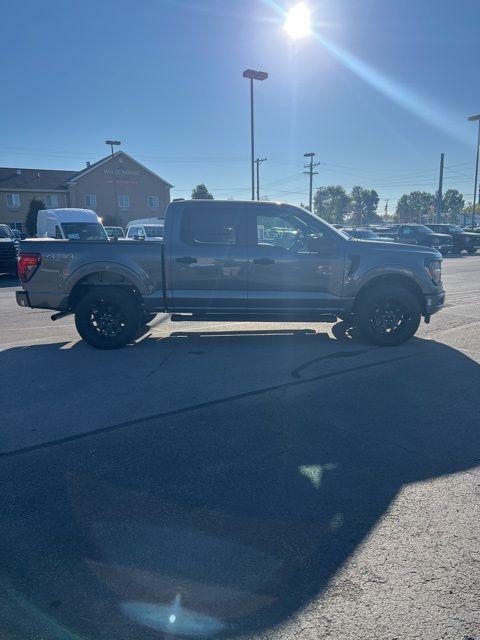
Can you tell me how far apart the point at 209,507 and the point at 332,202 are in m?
120

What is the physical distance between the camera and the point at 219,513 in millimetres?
3068

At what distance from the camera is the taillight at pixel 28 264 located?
23.0ft

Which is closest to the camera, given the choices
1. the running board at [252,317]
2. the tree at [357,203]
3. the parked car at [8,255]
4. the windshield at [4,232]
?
the running board at [252,317]

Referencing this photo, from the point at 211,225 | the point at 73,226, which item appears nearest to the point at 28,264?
the point at 211,225

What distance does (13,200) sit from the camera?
51.8m

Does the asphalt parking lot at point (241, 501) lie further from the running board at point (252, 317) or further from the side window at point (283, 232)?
the side window at point (283, 232)

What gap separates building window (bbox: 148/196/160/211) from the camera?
56.6m

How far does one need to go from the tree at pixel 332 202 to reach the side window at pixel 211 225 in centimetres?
11029

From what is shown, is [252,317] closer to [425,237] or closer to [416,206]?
[425,237]

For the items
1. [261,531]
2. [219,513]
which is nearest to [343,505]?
[261,531]

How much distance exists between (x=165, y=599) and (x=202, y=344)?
5287 mm

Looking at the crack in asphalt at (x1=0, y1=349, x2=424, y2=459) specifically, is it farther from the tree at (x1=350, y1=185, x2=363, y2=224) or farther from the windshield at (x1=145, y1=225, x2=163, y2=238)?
the tree at (x1=350, y1=185, x2=363, y2=224)

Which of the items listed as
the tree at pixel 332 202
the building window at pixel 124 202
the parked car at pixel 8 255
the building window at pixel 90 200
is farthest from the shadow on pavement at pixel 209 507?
the tree at pixel 332 202

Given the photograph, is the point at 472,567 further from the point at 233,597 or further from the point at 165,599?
the point at 165,599
